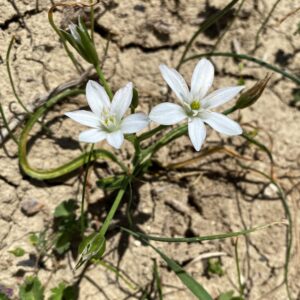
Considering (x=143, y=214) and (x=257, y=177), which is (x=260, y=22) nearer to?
(x=257, y=177)

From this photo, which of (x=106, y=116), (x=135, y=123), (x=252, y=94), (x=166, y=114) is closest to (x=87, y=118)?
(x=106, y=116)

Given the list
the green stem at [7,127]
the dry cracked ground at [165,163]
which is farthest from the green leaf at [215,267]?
the green stem at [7,127]

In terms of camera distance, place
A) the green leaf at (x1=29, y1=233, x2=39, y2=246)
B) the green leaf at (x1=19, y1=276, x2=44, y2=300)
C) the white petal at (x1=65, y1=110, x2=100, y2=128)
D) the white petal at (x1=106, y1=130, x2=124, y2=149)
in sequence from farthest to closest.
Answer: the green leaf at (x1=29, y1=233, x2=39, y2=246), the green leaf at (x1=19, y1=276, x2=44, y2=300), the white petal at (x1=65, y1=110, x2=100, y2=128), the white petal at (x1=106, y1=130, x2=124, y2=149)

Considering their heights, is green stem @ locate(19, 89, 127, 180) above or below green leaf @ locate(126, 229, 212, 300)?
above

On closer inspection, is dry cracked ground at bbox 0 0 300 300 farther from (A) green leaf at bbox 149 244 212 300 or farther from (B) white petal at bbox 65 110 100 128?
(B) white petal at bbox 65 110 100 128

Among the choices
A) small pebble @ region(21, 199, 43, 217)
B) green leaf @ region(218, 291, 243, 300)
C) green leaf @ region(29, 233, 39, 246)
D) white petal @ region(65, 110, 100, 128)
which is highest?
white petal @ region(65, 110, 100, 128)

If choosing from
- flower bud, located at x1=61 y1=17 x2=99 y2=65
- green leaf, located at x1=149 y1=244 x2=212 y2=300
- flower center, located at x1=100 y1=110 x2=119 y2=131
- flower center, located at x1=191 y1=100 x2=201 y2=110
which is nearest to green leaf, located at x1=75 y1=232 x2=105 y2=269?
green leaf, located at x1=149 y1=244 x2=212 y2=300

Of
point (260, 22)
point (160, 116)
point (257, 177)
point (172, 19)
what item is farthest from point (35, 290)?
point (260, 22)
